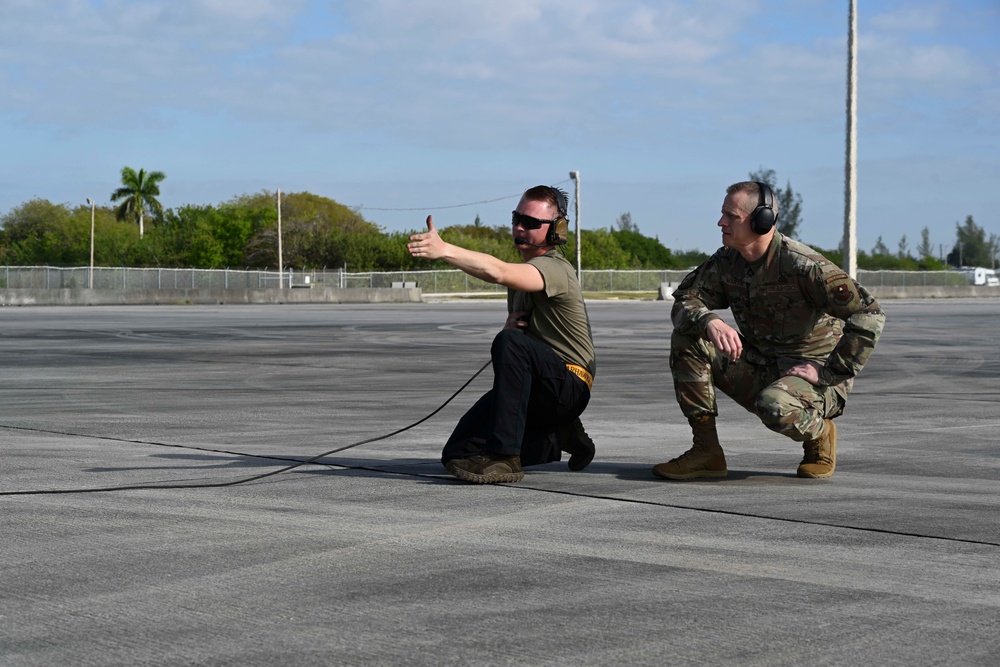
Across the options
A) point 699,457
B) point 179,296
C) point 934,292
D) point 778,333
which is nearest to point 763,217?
point 778,333

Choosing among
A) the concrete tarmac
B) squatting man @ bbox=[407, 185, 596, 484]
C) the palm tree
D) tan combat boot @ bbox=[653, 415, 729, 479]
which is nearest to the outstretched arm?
squatting man @ bbox=[407, 185, 596, 484]

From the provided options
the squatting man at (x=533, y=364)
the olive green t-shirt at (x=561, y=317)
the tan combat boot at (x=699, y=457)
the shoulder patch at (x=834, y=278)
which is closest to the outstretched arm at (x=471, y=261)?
the squatting man at (x=533, y=364)

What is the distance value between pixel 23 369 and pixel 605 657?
1336 cm

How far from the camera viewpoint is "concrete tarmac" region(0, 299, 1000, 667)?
3.57 metres

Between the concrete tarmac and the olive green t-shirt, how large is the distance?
0.66m

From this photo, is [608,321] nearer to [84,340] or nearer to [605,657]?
[84,340]

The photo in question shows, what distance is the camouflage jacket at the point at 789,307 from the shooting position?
241 inches

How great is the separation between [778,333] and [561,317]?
42.7 inches

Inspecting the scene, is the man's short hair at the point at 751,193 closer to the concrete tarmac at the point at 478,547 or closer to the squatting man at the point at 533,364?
the squatting man at the point at 533,364

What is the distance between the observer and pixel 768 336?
21.3 feet

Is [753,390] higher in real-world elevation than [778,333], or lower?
lower

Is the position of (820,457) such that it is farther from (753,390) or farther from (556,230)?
(556,230)

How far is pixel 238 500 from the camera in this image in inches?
233

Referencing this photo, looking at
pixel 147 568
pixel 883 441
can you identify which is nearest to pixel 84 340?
pixel 883 441
